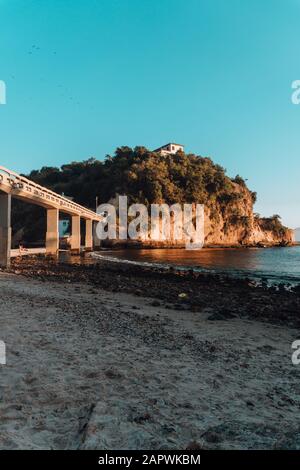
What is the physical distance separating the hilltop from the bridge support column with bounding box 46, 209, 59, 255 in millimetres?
44663

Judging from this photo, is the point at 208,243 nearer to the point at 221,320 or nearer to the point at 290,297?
the point at 290,297

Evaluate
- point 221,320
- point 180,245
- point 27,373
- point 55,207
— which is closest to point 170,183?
point 180,245

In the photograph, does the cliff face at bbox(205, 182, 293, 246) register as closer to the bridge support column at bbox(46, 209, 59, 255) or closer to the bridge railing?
the bridge railing

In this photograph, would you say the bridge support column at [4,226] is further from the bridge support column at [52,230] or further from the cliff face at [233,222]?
the cliff face at [233,222]

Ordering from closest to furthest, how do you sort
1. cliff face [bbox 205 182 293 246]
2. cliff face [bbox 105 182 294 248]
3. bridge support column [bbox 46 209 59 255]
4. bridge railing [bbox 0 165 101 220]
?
bridge railing [bbox 0 165 101 220]
bridge support column [bbox 46 209 59 255]
cliff face [bbox 105 182 294 248]
cliff face [bbox 205 182 293 246]

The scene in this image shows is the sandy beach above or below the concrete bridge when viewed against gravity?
below

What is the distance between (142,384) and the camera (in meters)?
5.32

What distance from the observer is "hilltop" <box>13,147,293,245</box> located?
92688 mm

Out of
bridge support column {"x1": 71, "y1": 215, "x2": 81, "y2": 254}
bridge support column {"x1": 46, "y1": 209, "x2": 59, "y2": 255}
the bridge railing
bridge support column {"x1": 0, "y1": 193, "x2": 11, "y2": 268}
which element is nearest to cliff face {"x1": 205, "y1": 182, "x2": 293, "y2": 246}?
bridge support column {"x1": 71, "y1": 215, "x2": 81, "y2": 254}

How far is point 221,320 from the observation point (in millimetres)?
11219

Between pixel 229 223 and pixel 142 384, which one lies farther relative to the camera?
pixel 229 223

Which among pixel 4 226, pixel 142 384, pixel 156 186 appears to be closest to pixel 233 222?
pixel 156 186

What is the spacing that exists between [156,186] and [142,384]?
87.3 meters

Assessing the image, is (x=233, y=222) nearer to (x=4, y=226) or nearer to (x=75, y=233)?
(x=75, y=233)
